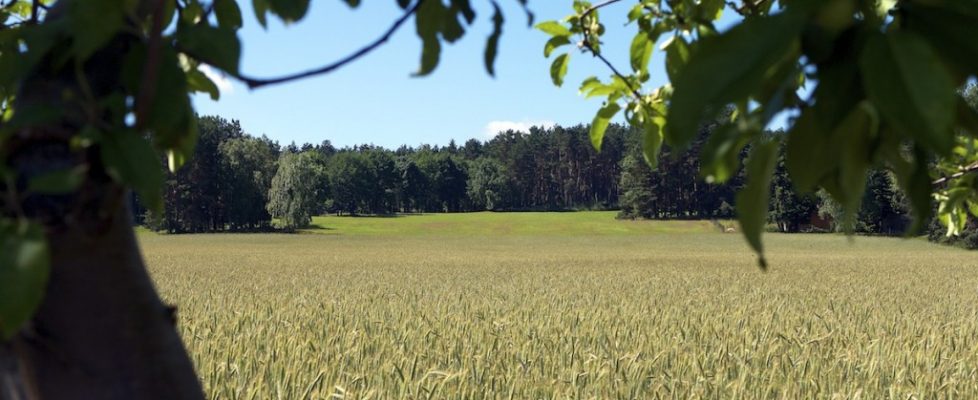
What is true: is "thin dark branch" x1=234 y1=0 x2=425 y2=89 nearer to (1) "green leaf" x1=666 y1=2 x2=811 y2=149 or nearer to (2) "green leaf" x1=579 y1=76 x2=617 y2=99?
(1) "green leaf" x1=666 y1=2 x2=811 y2=149

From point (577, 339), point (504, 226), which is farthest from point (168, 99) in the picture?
point (504, 226)

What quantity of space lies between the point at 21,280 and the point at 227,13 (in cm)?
72

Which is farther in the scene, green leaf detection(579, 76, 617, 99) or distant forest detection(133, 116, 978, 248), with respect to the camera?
distant forest detection(133, 116, 978, 248)

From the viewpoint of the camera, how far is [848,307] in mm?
10758

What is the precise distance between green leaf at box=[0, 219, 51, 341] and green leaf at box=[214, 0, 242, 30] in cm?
64

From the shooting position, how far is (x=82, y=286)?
34.6 inches

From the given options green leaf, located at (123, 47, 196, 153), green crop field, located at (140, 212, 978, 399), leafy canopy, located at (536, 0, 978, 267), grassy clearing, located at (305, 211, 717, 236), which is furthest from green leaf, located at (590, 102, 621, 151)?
grassy clearing, located at (305, 211, 717, 236)

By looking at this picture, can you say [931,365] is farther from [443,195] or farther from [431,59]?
[443,195]

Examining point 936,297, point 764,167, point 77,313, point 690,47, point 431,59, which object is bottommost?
point 936,297

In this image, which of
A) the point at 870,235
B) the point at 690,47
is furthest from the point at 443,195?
the point at 690,47

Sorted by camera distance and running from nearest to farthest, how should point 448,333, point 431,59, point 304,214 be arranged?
point 431,59, point 448,333, point 304,214

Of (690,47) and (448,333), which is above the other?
(690,47)

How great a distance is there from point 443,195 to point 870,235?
74267 millimetres

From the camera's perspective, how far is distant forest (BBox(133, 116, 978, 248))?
70.6m
